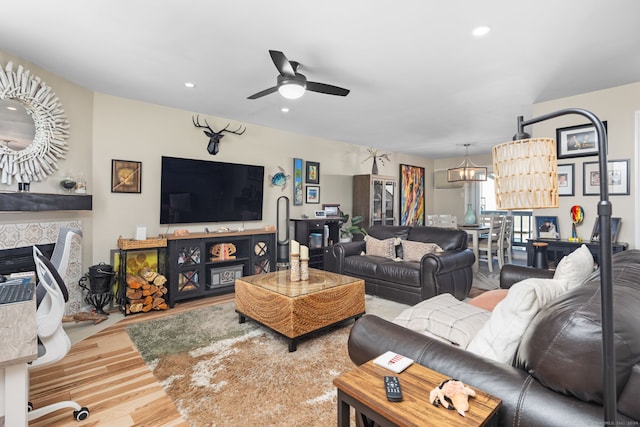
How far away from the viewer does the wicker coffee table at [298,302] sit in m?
2.44

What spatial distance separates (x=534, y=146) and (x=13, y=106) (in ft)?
12.2

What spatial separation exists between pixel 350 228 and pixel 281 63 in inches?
154

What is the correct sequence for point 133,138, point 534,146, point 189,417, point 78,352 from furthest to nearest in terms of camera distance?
1. point 133,138
2. point 78,352
3. point 189,417
4. point 534,146

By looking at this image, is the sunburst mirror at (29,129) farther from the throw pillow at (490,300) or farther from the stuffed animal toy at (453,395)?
the throw pillow at (490,300)

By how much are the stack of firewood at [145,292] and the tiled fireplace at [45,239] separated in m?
0.49

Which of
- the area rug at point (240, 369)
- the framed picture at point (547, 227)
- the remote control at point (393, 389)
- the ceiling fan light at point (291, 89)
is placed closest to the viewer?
the remote control at point (393, 389)

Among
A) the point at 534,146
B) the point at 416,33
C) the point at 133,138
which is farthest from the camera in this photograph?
the point at 133,138

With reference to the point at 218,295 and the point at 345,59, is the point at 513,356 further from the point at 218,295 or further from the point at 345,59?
the point at 218,295

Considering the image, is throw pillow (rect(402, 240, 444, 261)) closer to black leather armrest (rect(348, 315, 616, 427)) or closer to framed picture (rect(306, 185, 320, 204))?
framed picture (rect(306, 185, 320, 204))

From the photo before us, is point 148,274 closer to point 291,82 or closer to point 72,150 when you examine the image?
point 72,150

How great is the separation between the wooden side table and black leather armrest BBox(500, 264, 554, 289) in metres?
1.97

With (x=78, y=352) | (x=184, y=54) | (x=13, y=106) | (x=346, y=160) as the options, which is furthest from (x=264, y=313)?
(x=346, y=160)

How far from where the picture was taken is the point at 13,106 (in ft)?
8.61

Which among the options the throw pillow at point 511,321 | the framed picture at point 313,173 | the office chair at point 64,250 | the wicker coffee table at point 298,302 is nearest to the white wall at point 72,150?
the office chair at point 64,250
